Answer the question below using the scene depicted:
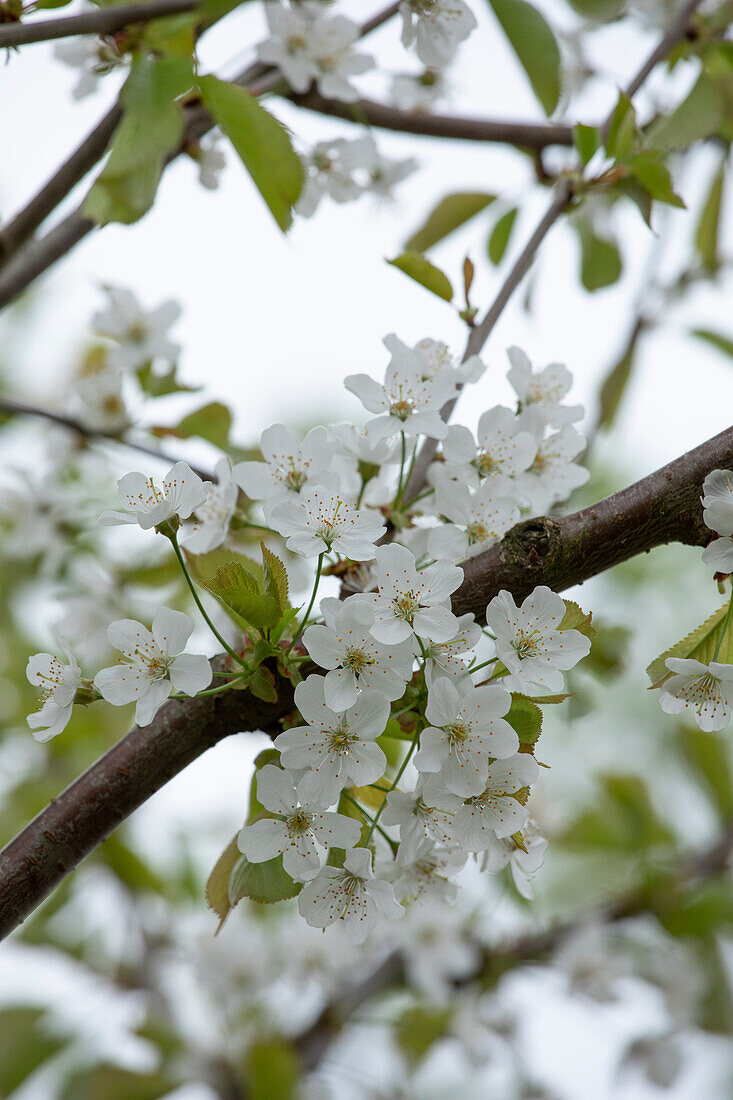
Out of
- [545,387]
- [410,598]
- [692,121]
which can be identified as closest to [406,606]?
[410,598]

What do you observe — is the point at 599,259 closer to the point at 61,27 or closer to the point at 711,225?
the point at 711,225

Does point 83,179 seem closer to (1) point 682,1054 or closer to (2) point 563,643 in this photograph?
(2) point 563,643

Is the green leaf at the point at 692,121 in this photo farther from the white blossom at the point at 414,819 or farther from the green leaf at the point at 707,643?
the white blossom at the point at 414,819

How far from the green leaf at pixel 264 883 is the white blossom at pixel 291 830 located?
2 cm

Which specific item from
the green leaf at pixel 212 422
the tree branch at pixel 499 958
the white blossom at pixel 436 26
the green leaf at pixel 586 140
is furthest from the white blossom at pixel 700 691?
the tree branch at pixel 499 958

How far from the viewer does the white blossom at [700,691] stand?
0.58 meters

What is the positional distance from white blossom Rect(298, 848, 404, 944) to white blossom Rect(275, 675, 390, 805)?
2.5 inches

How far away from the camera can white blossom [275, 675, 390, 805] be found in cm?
56

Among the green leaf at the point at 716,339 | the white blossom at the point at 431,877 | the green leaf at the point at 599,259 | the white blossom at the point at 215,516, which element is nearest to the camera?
the white blossom at the point at 431,877

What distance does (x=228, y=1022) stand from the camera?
2023 millimetres

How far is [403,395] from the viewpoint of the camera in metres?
0.72

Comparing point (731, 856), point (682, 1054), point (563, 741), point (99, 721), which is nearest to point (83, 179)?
point (99, 721)

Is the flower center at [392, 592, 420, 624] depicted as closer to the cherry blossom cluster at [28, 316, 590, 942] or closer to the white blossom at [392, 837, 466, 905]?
the cherry blossom cluster at [28, 316, 590, 942]

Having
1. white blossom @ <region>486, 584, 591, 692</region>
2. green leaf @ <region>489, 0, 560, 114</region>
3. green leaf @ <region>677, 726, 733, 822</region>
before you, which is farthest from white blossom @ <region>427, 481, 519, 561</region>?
green leaf @ <region>677, 726, 733, 822</region>
